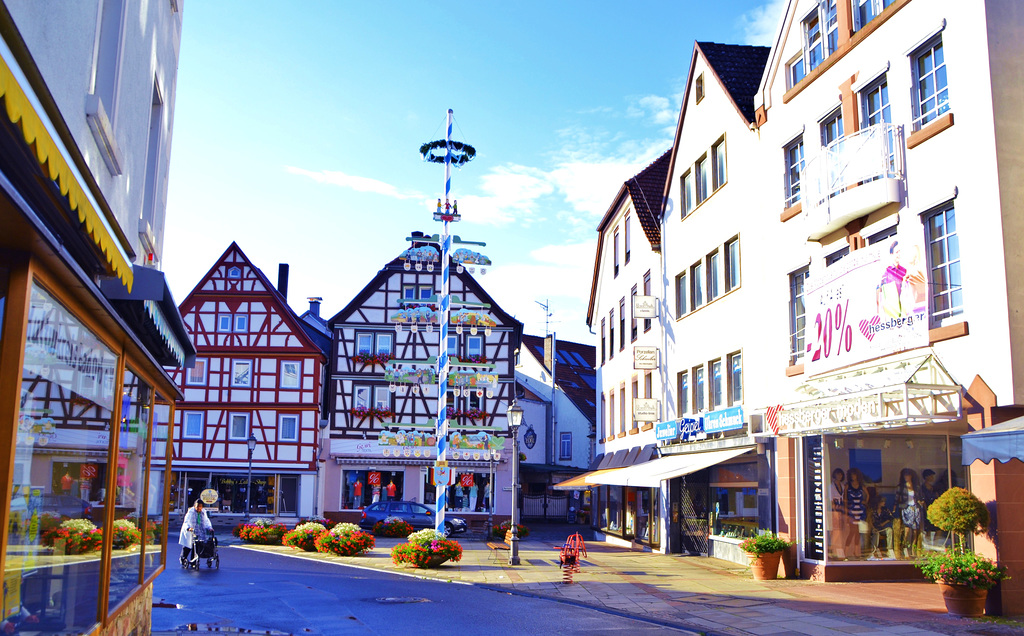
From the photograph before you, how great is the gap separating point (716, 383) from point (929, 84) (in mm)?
10651

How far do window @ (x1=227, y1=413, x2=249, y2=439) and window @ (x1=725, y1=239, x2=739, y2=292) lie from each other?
95.4 ft

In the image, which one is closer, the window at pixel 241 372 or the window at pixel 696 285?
the window at pixel 696 285

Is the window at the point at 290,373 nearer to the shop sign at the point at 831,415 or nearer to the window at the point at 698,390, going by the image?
the window at the point at 698,390

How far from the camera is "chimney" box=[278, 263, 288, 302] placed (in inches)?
2174

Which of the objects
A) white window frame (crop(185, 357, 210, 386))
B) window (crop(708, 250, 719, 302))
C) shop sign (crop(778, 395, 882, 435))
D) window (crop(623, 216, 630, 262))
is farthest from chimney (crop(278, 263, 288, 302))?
shop sign (crop(778, 395, 882, 435))

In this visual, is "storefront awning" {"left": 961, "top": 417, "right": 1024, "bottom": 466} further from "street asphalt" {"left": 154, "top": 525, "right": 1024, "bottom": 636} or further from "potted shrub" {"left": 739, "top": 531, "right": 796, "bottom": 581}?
"potted shrub" {"left": 739, "top": 531, "right": 796, "bottom": 581}

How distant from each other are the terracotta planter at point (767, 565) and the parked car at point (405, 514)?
17.9 m

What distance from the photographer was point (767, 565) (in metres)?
18.0

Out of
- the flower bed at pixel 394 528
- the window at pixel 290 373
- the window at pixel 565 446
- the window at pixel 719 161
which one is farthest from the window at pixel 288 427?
the window at pixel 719 161

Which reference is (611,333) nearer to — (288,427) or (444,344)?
(444,344)

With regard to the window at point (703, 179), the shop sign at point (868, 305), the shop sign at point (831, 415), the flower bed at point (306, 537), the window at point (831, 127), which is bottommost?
the flower bed at point (306, 537)

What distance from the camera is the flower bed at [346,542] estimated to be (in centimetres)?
2450

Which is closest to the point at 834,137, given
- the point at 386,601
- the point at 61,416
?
the point at 386,601

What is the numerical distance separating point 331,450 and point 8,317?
41.7 m
